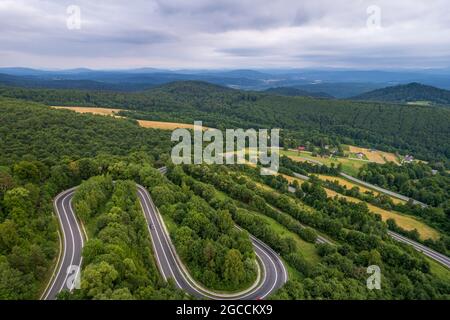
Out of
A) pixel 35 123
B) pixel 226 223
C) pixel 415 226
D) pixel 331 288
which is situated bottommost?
pixel 415 226

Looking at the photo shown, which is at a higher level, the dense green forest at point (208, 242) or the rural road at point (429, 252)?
the dense green forest at point (208, 242)

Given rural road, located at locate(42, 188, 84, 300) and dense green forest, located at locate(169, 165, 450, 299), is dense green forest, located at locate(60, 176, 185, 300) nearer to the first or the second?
rural road, located at locate(42, 188, 84, 300)

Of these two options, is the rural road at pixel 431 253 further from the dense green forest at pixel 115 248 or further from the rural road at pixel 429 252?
the dense green forest at pixel 115 248

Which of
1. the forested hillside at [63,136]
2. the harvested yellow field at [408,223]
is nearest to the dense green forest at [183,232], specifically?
the forested hillside at [63,136]

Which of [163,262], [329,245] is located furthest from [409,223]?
[163,262]

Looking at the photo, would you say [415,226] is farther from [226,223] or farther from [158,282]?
[158,282]
